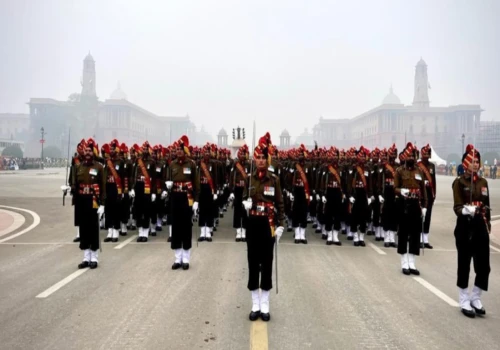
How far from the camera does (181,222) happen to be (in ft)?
25.9

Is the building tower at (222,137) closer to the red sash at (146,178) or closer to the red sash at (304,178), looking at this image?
the red sash at (146,178)

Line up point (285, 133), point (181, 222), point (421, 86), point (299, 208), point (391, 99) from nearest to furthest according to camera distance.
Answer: point (181, 222)
point (299, 208)
point (285, 133)
point (421, 86)
point (391, 99)

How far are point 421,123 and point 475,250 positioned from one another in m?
124

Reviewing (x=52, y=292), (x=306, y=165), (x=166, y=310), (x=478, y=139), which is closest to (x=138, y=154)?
(x=306, y=165)

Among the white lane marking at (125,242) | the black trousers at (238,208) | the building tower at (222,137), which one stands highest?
the building tower at (222,137)

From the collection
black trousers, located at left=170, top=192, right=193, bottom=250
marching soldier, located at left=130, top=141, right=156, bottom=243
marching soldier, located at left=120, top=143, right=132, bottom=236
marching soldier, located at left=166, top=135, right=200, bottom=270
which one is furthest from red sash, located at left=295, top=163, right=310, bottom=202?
marching soldier, located at left=120, top=143, right=132, bottom=236

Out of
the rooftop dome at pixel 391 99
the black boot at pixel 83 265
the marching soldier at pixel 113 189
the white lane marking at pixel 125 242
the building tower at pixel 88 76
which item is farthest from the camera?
the rooftop dome at pixel 391 99

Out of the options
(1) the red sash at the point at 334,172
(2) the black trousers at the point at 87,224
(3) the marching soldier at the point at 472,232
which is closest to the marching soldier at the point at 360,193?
(1) the red sash at the point at 334,172

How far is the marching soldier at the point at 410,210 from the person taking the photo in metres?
7.55

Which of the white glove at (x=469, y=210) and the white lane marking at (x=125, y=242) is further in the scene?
the white lane marking at (x=125, y=242)

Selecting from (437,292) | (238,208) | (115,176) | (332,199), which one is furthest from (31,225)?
(437,292)

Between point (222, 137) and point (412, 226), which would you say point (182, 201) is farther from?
point (222, 137)

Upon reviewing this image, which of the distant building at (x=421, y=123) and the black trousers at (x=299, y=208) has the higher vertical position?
the distant building at (x=421, y=123)

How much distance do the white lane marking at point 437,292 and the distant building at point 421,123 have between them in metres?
108
